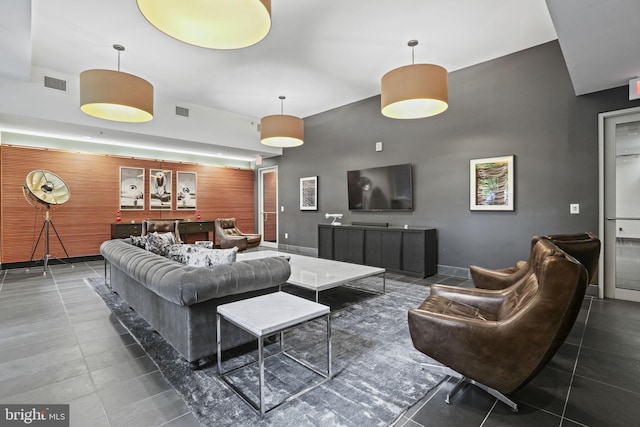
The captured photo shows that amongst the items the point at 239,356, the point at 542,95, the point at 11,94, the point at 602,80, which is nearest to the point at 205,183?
the point at 11,94

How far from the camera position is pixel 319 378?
6.77 ft

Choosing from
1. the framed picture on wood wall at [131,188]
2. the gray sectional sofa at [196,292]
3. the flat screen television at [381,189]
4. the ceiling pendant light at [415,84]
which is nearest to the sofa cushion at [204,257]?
the gray sectional sofa at [196,292]

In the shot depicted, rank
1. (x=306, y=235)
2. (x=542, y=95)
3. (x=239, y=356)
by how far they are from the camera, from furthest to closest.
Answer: (x=306, y=235) → (x=542, y=95) → (x=239, y=356)

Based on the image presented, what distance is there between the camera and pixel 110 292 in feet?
13.6

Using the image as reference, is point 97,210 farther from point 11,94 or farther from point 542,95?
point 542,95

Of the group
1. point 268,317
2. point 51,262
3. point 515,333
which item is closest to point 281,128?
point 268,317

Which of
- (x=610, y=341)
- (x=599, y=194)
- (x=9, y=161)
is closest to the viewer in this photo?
(x=610, y=341)

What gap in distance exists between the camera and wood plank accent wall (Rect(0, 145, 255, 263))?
225 inches

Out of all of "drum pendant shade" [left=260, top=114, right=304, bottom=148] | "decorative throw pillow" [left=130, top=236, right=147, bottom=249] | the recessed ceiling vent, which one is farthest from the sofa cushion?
the recessed ceiling vent

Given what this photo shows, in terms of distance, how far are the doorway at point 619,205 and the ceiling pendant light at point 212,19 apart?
4.33m

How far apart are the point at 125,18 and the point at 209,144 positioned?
129 inches

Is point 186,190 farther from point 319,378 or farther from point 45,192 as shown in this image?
point 319,378

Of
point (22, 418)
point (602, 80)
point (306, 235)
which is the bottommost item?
point (22, 418)

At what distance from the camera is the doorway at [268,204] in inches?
357
